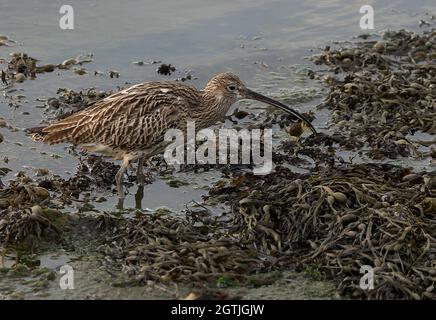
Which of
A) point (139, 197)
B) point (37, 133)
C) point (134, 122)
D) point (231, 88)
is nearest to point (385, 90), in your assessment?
point (231, 88)

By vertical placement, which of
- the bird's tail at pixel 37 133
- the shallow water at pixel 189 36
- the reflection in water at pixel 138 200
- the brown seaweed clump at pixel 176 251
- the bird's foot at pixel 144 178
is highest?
the shallow water at pixel 189 36

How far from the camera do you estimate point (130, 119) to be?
31.8ft

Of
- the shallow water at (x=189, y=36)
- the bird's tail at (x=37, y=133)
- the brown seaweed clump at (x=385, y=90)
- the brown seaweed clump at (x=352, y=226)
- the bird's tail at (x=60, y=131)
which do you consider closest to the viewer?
the brown seaweed clump at (x=352, y=226)

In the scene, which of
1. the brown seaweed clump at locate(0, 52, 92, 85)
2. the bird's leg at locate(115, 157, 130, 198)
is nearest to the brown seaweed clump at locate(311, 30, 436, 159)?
the bird's leg at locate(115, 157, 130, 198)

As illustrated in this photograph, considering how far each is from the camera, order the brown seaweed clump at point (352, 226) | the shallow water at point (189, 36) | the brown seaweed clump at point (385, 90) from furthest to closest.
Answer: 1. the shallow water at point (189, 36)
2. the brown seaweed clump at point (385, 90)
3. the brown seaweed clump at point (352, 226)

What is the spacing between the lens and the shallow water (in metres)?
12.6

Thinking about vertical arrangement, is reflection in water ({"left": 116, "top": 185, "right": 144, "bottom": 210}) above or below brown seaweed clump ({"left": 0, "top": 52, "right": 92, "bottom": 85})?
below

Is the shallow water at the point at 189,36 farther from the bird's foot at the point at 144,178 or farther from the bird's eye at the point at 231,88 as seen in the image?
the bird's foot at the point at 144,178

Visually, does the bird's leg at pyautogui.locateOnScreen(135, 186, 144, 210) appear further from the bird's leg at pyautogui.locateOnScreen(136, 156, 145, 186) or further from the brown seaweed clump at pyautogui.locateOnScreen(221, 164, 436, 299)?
the brown seaweed clump at pyautogui.locateOnScreen(221, 164, 436, 299)

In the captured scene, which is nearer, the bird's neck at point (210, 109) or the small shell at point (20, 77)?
the bird's neck at point (210, 109)

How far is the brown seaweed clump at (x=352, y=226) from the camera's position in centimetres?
778

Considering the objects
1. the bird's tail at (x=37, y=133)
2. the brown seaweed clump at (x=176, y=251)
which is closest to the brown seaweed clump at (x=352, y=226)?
the brown seaweed clump at (x=176, y=251)

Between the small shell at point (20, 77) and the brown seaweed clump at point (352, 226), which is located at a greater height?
the small shell at point (20, 77)

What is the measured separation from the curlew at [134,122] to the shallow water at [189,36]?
1.67 meters
